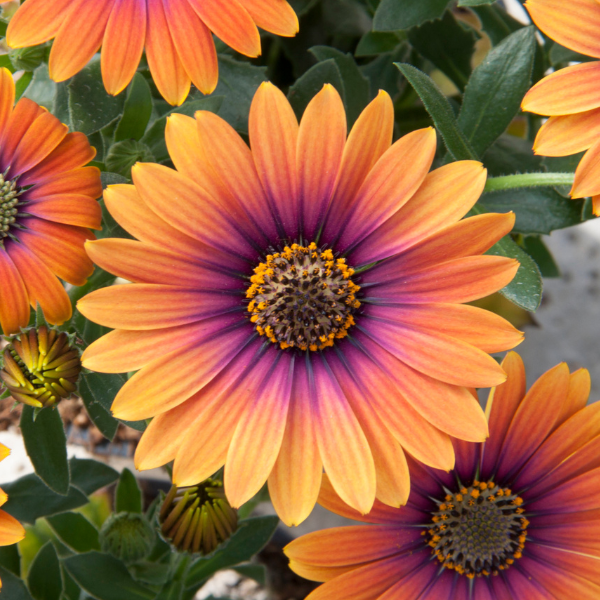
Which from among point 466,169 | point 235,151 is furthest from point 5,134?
point 466,169

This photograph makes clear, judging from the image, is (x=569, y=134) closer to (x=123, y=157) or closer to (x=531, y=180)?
(x=531, y=180)

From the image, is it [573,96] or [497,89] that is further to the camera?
[497,89]

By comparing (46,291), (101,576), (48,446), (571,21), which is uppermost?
(571,21)

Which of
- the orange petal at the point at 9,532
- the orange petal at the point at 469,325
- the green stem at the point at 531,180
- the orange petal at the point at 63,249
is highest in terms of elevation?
the orange petal at the point at 63,249

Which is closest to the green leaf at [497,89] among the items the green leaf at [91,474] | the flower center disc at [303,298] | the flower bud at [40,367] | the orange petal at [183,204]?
the flower center disc at [303,298]

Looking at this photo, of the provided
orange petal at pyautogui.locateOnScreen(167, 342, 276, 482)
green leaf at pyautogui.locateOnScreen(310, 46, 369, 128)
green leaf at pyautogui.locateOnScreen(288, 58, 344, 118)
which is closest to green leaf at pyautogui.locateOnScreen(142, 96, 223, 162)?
green leaf at pyautogui.locateOnScreen(288, 58, 344, 118)

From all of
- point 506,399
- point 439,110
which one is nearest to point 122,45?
point 439,110

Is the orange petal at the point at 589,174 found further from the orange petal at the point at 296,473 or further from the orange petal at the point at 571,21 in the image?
the orange petal at the point at 296,473

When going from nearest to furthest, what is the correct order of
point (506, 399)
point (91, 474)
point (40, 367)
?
1. point (40, 367)
2. point (506, 399)
3. point (91, 474)
